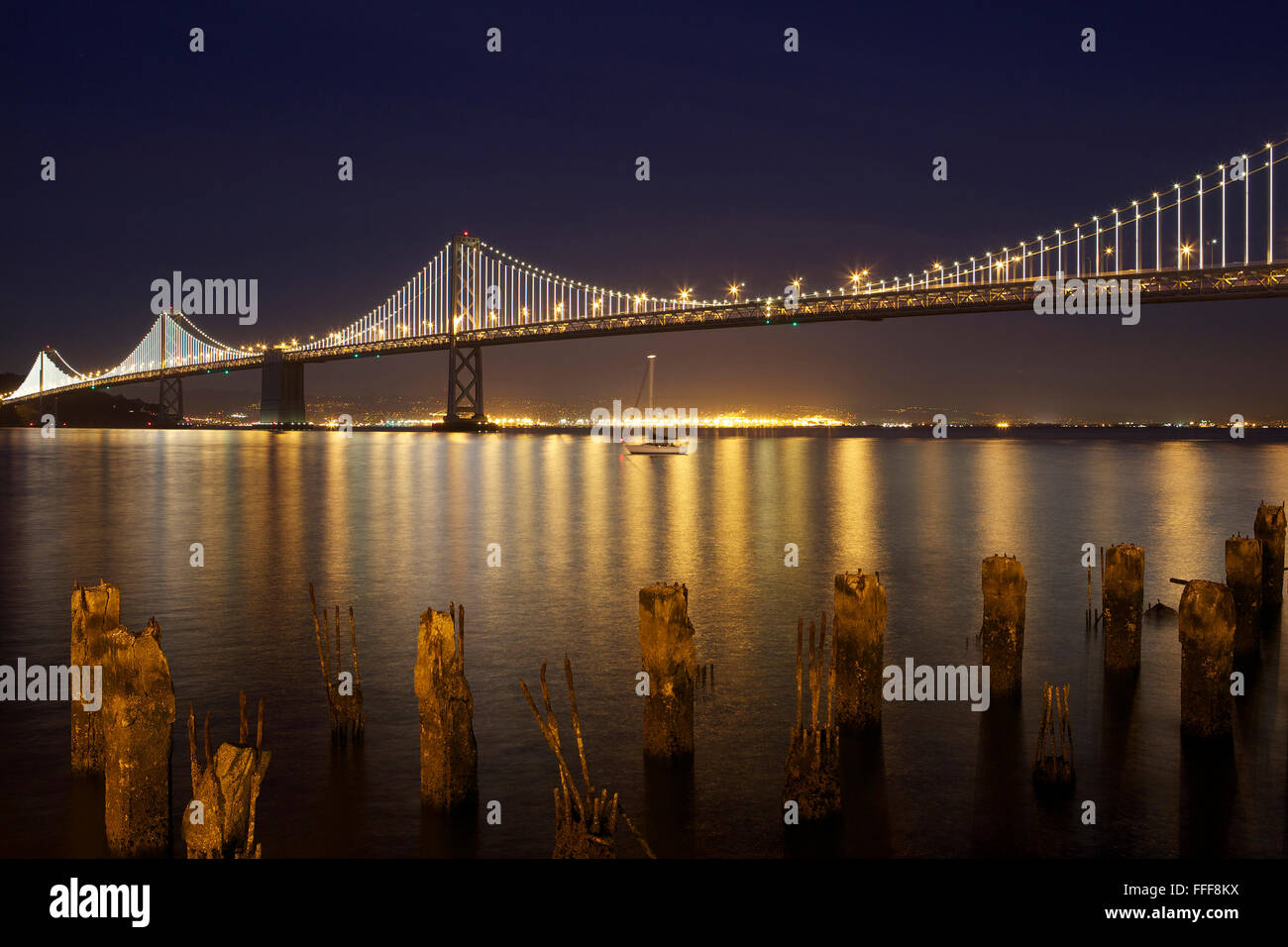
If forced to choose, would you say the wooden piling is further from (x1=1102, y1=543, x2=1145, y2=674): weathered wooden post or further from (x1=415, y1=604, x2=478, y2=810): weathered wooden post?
(x1=415, y1=604, x2=478, y2=810): weathered wooden post

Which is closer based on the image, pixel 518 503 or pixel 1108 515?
pixel 1108 515

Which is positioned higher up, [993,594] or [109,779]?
[993,594]

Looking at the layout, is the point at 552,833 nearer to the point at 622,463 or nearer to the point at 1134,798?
the point at 1134,798

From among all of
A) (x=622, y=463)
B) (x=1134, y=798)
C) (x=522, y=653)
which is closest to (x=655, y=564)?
(x=522, y=653)

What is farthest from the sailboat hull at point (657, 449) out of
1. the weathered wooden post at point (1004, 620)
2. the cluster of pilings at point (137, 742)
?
the cluster of pilings at point (137, 742)

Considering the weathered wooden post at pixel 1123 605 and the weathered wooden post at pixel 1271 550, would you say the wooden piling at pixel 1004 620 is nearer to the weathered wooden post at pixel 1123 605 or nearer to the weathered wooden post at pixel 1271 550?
the weathered wooden post at pixel 1123 605

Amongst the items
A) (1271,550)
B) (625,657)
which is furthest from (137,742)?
(1271,550)
